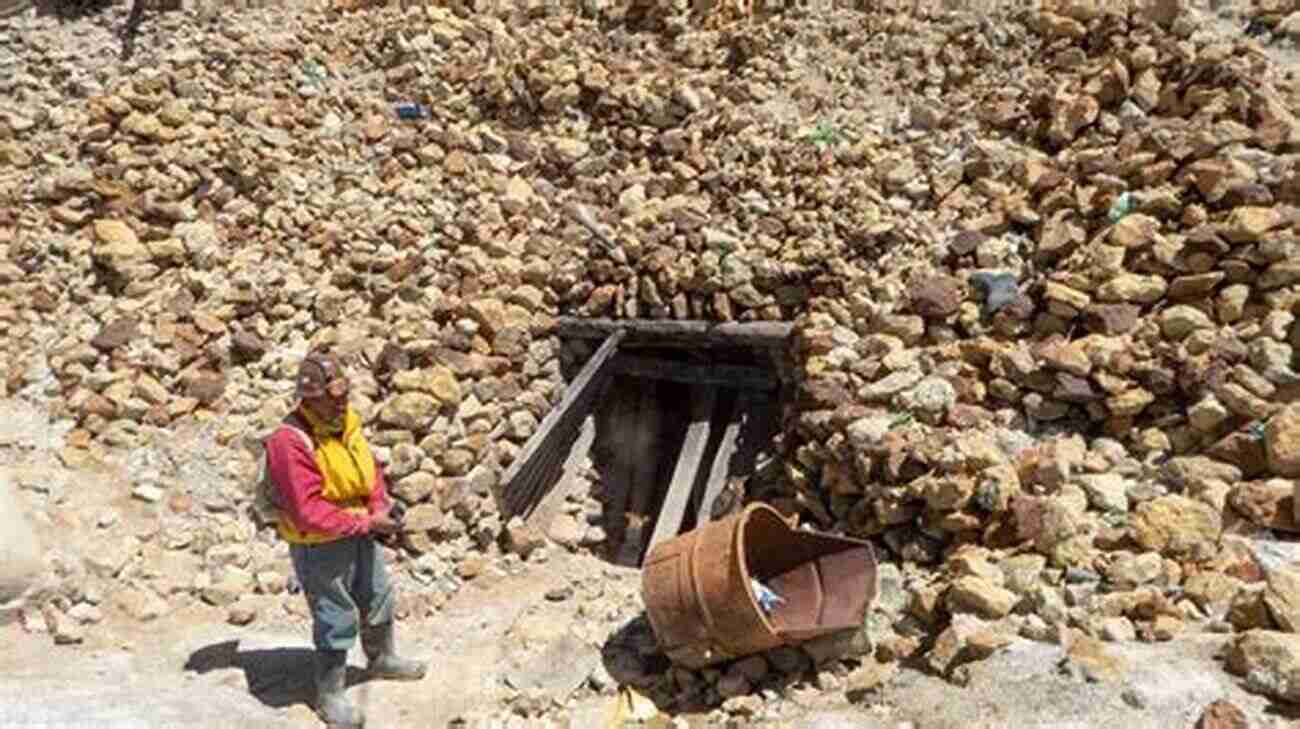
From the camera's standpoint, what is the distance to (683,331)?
638cm

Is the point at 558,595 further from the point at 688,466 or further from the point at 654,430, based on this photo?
the point at 654,430

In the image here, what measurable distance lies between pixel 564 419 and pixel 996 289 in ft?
8.60

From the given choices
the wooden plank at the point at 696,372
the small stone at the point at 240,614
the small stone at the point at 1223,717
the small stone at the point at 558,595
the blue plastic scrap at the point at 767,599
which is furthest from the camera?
the wooden plank at the point at 696,372

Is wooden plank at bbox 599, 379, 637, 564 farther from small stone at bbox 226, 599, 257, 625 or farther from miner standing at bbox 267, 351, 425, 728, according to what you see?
miner standing at bbox 267, 351, 425, 728

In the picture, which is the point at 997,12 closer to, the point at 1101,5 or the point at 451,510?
the point at 1101,5

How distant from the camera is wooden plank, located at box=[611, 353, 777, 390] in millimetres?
6620

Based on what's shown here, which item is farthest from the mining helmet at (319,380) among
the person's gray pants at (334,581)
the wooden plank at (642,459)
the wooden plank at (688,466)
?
the wooden plank at (642,459)

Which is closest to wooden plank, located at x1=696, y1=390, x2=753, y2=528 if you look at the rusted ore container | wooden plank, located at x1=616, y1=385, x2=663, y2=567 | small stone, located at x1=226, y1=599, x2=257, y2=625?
wooden plank, located at x1=616, y1=385, x2=663, y2=567

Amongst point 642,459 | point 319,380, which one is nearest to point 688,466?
point 642,459

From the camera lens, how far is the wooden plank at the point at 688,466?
6.00 metres

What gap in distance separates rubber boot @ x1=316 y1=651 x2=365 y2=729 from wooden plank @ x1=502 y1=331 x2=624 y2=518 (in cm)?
184

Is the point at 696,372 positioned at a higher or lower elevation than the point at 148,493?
higher

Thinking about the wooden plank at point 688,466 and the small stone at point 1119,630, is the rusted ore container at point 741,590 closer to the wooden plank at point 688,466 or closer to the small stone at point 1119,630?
the small stone at point 1119,630

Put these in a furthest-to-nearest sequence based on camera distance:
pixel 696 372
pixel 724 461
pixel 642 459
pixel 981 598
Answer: pixel 642 459
pixel 696 372
pixel 724 461
pixel 981 598
